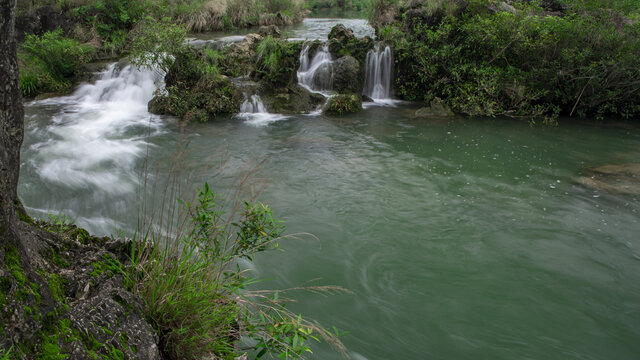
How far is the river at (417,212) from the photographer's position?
14.0ft

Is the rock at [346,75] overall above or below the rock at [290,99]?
above

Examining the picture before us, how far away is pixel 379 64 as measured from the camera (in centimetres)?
1428

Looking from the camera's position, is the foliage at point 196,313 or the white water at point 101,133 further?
the white water at point 101,133

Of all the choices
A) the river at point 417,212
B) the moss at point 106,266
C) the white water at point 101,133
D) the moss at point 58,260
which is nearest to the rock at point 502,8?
the river at point 417,212

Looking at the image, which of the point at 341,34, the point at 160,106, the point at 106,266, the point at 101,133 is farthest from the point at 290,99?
the point at 106,266

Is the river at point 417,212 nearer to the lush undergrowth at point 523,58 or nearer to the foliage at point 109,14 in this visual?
the lush undergrowth at point 523,58

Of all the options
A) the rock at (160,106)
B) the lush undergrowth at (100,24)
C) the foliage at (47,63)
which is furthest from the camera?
the lush undergrowth at (100,24)

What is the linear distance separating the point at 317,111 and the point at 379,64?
335 centimetres

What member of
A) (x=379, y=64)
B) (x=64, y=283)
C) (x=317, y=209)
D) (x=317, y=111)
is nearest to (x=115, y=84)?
(x=317, y=111)


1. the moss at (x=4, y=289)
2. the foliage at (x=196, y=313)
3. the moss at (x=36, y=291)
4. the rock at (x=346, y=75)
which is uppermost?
the rock at (x=346, y=75)

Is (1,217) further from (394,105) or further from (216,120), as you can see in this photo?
(394,105)

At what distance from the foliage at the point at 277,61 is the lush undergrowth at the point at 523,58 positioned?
12.7ft

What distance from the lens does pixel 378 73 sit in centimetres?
1439

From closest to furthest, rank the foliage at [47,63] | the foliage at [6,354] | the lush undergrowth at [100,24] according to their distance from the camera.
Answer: the foliage at [6,354] → the foliage at [47,63] → the lush undergrowth at [100,24]
